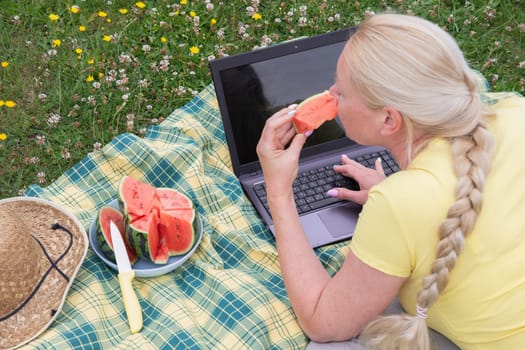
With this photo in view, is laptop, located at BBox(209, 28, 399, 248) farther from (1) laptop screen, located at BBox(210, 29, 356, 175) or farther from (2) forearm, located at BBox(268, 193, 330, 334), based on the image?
(2) forearm, located at BBox(268, 193, 330, 334)

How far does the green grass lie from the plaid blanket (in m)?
0.55

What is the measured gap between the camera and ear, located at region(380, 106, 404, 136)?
2010 mm

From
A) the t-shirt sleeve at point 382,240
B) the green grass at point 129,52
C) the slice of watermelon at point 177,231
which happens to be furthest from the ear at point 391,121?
the green grass at point 129,52

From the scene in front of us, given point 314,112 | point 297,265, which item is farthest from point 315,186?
point 297,265

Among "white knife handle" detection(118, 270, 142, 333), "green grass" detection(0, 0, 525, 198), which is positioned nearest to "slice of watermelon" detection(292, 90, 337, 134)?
"white knife handle" detection(118, 270, 142, 333)

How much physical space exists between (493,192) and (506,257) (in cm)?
21

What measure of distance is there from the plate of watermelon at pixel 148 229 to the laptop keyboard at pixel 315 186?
1.48ft

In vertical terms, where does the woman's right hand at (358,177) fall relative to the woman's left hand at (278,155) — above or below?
below

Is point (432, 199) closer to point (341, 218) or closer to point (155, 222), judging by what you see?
point (341, 218)

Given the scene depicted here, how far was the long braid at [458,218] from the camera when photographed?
186 centimetres


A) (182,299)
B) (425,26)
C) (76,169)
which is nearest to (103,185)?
(76,169)

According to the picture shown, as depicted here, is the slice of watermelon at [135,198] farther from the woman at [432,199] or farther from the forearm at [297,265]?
the woman at [432,199]

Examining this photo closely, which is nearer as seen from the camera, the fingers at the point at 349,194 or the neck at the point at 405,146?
the neck at the point at 405,146

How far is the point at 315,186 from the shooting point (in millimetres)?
3031
